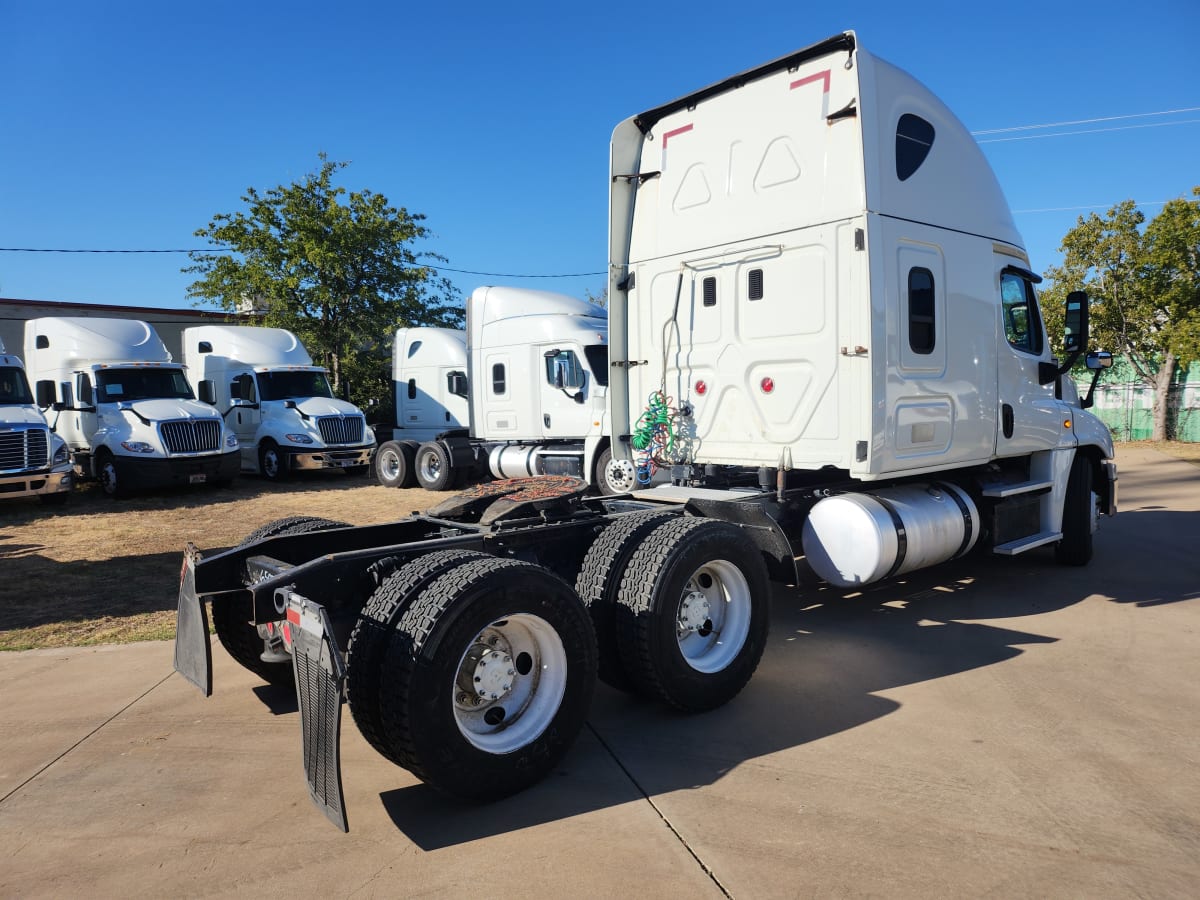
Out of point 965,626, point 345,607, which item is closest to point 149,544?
point 345,607

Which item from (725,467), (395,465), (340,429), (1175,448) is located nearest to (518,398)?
(395,465)

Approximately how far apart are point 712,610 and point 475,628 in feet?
5.81

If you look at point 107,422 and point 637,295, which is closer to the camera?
point 637,295

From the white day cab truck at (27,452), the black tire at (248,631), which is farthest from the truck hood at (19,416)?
the black tire at (248,631)

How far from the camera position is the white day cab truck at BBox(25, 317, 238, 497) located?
14.5m

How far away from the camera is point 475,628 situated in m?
3.36

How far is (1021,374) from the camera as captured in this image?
6906 millimetres

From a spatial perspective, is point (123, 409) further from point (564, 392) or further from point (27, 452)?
point (564, 392)

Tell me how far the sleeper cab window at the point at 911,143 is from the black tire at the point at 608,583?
3217 millimetres

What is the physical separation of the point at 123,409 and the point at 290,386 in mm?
3655

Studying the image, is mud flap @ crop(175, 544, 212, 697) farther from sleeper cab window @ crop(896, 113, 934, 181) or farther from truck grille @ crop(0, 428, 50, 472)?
truck grille @ crop(0, 428, 50, 472)

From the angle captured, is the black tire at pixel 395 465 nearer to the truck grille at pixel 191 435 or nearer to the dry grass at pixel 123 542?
the dry grass at pixel 123 542

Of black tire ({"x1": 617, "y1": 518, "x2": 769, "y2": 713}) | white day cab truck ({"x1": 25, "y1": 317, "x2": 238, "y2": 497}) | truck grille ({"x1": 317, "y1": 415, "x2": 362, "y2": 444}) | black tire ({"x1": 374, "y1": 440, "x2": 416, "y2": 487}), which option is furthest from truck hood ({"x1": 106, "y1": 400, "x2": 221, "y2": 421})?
black tire ({"x1": 617, "y1": 518, "x2": 769, "y2": 713})

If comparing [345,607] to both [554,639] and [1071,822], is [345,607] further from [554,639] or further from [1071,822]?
[1071,822]
